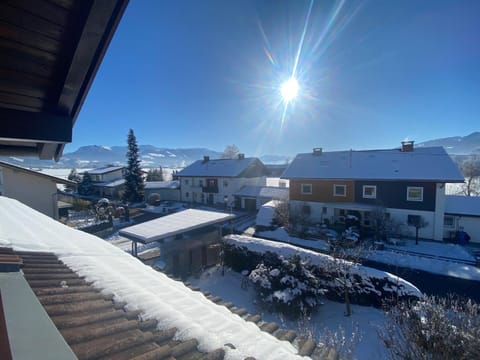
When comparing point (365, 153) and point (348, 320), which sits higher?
point (365, 153)

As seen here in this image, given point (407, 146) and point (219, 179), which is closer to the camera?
point (407, 146)

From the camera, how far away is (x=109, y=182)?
4194cm

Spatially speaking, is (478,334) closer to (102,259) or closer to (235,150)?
(102,259)

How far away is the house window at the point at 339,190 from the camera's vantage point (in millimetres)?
19922

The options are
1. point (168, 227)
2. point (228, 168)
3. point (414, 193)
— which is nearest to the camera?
point (168, 227)

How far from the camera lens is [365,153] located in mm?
21188

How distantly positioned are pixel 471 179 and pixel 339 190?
67.6ft

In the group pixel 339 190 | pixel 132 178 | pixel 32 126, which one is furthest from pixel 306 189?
pixel 132 178

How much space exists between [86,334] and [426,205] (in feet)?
69.7

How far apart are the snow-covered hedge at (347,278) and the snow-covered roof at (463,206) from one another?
12.4 meters

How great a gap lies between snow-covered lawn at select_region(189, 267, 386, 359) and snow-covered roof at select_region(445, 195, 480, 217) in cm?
1346

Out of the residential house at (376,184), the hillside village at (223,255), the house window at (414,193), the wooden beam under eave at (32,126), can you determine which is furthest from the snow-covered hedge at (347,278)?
the house window at (414,193)

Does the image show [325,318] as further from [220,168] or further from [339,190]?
[220,168]

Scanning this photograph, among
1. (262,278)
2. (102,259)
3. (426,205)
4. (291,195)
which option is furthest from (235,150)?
(102,259)
